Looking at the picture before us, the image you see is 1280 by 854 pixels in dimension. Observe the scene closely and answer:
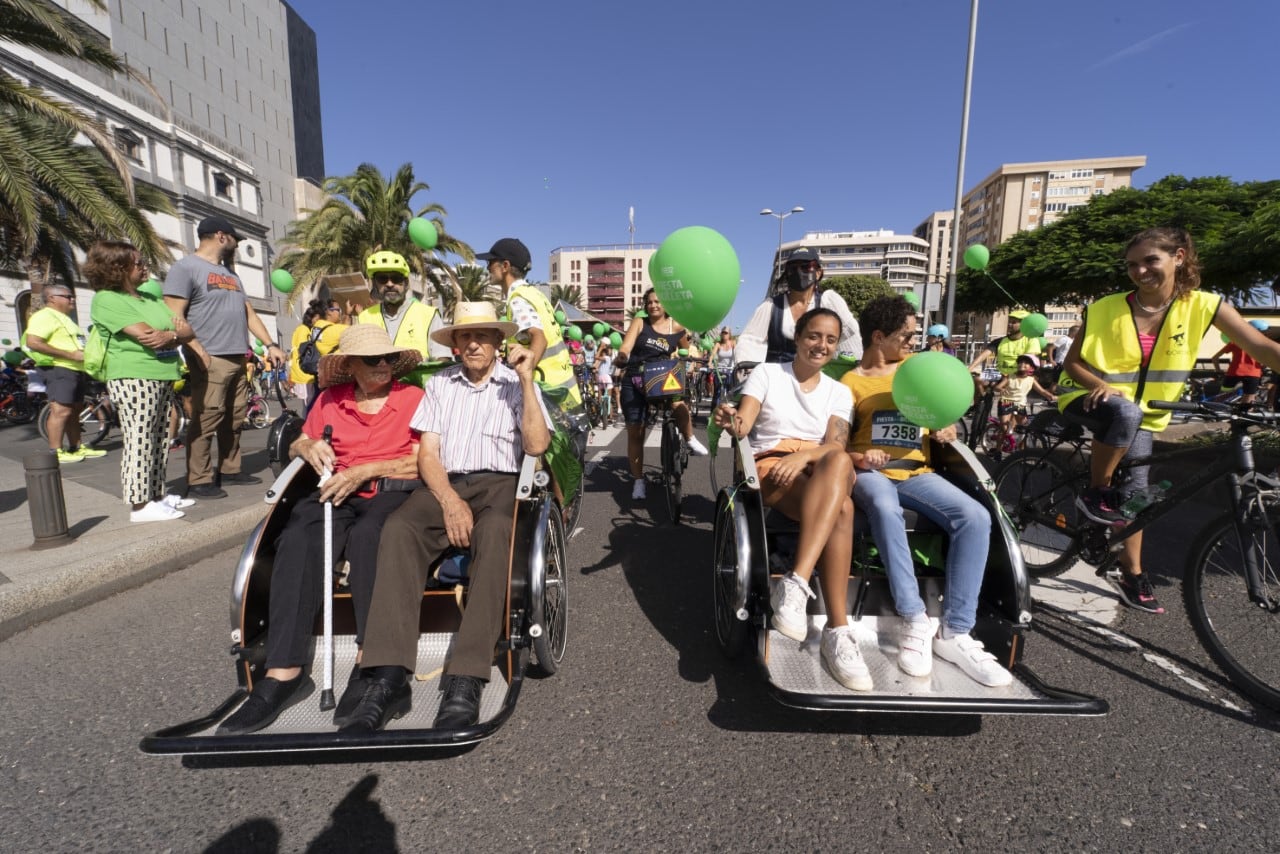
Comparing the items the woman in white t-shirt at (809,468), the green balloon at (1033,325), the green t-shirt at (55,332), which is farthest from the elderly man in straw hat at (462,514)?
the green balloon at (1033,325)

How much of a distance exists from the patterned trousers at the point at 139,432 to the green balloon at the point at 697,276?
3661 millimetres

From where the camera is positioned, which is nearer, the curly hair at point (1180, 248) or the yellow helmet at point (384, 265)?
the curly hair at point (1180, 248)

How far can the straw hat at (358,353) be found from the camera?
8.30 ft

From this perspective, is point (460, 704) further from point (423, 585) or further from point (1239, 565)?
point (1239, 565)

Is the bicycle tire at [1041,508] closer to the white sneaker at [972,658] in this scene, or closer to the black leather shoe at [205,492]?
the white sneaker at [972,658]

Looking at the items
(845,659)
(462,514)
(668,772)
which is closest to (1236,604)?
(845,659)

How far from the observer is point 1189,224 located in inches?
725

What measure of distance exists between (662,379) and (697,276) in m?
2.03

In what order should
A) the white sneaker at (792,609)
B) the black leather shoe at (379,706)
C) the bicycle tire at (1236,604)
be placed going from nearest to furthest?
1. the black leather shoe at (379,706)
2. the white sneaker at (792,609)
3. the bicycle tire at (1236,604)

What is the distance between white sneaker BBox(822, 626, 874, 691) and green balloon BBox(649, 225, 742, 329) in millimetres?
1551

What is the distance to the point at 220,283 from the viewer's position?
179 inches

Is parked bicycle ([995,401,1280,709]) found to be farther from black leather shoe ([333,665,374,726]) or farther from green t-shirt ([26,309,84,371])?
green t-shirt ([26,309,84,371])

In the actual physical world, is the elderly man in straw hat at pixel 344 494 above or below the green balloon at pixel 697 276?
below

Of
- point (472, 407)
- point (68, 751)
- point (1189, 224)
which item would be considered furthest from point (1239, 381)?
point (1189, 224)
